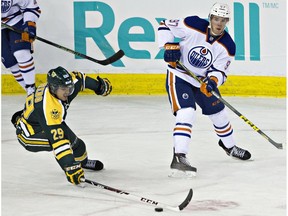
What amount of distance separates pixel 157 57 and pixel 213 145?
1.71m

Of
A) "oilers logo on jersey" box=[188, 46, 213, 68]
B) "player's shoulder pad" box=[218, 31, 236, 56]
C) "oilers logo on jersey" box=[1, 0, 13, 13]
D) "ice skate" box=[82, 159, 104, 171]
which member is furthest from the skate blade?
"oilers logo on jersey" box=[1, 0, 13, 13]

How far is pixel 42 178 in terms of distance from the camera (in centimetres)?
491

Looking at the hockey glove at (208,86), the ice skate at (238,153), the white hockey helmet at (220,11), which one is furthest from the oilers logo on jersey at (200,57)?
the ice skate at (238,153)

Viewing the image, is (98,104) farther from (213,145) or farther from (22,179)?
(22,179)

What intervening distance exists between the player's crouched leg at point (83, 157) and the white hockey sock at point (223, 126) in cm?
69

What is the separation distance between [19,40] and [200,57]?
192cm

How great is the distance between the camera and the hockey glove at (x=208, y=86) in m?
5.00

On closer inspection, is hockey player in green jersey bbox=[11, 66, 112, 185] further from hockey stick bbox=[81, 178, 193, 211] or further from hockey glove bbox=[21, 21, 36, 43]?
hockey glove bbox=[21, 21, 36, 43]

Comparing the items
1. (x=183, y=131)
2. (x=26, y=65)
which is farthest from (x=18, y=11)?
(x=183, y=131)

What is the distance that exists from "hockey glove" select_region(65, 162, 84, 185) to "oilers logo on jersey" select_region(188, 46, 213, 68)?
99cm

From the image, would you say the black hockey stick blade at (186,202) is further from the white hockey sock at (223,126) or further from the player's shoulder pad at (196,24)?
the player's shoulder pad at (196,24)

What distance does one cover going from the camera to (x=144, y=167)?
515cm

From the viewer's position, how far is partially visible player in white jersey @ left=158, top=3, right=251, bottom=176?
4.98 m

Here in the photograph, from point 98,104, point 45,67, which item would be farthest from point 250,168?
point 45,67
